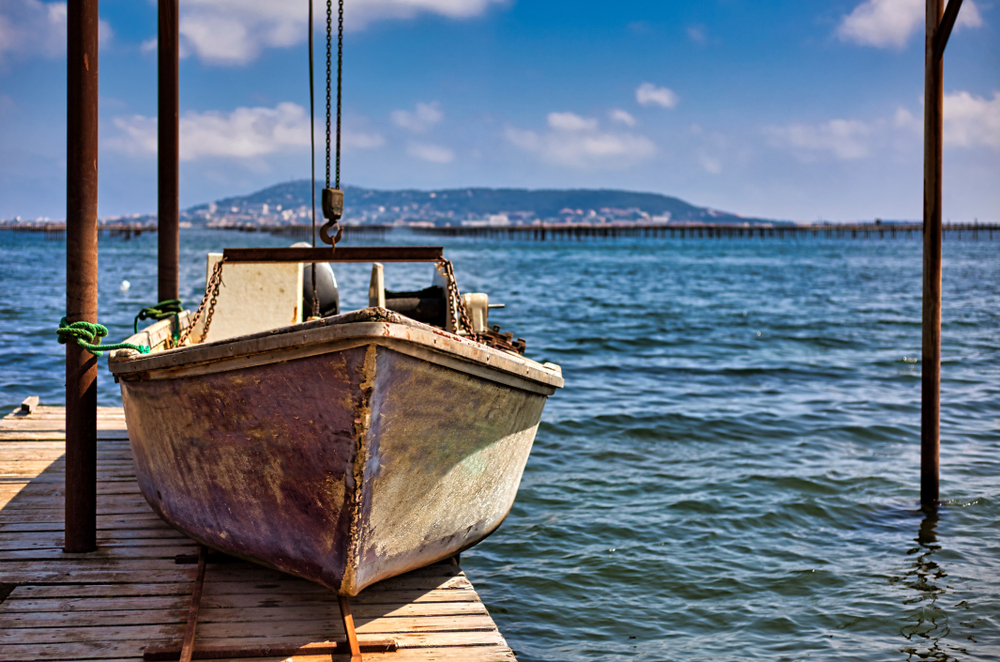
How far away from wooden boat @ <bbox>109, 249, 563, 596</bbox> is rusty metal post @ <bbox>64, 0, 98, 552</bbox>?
0.32m

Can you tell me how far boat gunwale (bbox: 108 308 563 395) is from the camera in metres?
3.18

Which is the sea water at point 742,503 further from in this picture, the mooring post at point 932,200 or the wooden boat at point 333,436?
the wooden boat at point 333,436

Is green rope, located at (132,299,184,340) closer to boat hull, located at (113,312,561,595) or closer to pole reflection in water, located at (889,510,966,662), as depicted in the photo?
boat hull, located at (113,312,561,595)

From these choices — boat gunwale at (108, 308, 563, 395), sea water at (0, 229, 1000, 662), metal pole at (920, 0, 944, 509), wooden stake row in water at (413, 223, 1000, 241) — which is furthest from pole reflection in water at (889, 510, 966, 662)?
wooden stake row in water at (413, 223, 1000, 241)

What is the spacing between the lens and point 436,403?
3.63 m

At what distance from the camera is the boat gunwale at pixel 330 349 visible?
3.18m

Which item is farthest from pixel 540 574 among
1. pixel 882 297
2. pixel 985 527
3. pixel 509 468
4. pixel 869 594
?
pixel 882 297

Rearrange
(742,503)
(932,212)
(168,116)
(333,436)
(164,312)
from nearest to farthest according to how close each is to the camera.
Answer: (333,436), (932,212), (164,312), (742,503), (168,116)

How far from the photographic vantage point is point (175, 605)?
3850 mm

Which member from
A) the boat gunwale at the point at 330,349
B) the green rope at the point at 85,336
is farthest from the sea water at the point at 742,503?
the green rope at the point at 85,336

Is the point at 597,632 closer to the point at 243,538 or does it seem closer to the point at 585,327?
the point at 243,538

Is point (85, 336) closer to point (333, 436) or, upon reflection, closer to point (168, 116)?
point (333, 436)

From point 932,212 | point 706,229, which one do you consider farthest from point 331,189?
point 706,229

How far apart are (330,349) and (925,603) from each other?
14.6 ft
